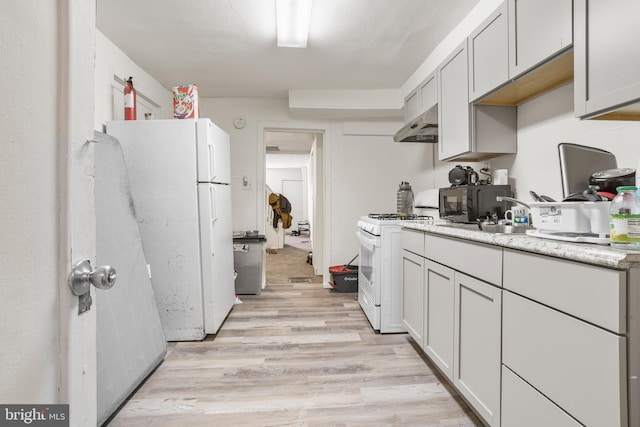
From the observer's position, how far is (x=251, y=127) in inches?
156

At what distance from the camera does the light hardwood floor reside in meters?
1.56

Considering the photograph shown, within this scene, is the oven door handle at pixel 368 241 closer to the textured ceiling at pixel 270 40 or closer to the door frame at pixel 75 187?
the textured ceiling at pixel 270 40

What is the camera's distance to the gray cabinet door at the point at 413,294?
209 cm

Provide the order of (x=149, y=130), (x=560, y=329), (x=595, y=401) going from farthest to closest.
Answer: (x=149, y=130) → (x=560, y=329) → (x=595, y=401)

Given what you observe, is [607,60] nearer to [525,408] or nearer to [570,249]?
[570,249]

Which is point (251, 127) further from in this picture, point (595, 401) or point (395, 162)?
point (595, 401)

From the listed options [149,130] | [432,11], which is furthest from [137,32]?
[432,11]

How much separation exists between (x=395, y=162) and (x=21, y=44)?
3909mm

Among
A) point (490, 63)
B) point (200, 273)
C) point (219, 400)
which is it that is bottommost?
point (219, 400)

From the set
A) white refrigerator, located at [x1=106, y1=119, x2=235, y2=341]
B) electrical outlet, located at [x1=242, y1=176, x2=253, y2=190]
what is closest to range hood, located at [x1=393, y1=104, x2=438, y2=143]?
white refrigerator, located at [x1=106, y1=119, x2=235, y2=341]

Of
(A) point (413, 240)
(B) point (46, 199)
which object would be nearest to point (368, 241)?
(A) point (413, 240)

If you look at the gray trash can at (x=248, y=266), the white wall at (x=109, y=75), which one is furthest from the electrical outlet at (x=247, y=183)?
the white wall at (x=109, y=75)

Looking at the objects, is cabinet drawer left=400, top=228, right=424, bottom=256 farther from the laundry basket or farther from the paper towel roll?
the laundry basket

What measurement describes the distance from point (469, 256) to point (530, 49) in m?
1.06
